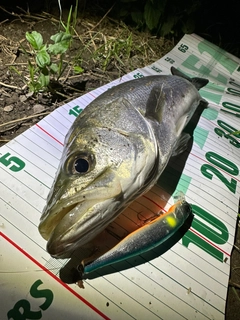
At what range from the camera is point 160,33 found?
3.14 m

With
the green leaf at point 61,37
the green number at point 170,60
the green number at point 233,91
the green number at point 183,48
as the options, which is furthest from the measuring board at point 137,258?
the green number at point 183,48

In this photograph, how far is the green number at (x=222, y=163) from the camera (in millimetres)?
1992

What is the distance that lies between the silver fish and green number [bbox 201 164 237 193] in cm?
24

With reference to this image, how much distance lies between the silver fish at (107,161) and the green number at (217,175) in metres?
0.24

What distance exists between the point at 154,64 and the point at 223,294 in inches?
72.8

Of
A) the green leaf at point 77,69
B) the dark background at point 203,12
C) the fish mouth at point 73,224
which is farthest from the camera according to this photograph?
the dark background at point 203,12

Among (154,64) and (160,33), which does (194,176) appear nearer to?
(154,64)

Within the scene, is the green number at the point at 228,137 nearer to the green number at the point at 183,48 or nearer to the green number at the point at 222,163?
the green number at the point at 222,163

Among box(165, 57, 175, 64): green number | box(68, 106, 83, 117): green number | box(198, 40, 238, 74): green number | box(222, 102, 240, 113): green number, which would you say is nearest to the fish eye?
box(68, 106, 83, 117): green number

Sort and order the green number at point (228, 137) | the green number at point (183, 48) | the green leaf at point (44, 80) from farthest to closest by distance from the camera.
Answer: the green number at point (183, 48)
the green number at point (228, 137)
the green leaf at point (44, 80)

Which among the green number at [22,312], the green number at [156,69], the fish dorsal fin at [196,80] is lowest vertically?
the green number at [22,312]


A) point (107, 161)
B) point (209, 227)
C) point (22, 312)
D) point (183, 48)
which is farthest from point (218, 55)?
point (22, 312)

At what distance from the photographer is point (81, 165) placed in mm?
1282

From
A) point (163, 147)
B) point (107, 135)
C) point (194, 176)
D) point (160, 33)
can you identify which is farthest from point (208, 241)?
point (160, 33)
